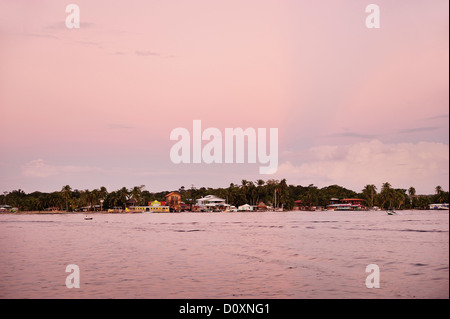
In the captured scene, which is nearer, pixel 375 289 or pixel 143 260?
pixel 375 289

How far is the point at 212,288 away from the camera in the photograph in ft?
91.0

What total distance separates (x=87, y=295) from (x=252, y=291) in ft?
30.8

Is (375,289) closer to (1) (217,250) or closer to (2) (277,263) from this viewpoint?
(2) (277,263)

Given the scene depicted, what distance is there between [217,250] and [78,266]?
1603cm

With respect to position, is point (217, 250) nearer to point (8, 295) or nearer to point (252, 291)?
point (252, 291)

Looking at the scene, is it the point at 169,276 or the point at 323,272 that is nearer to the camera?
the point at 169,276

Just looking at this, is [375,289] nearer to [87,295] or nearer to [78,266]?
[87,295]

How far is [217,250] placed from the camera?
162 feet
